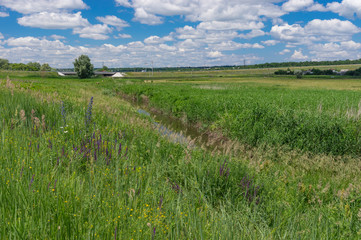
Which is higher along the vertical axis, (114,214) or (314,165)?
(114,214)

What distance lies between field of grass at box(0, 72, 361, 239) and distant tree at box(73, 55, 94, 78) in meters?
94.1

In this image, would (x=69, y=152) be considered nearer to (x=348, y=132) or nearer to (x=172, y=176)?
(x=172, y=176)

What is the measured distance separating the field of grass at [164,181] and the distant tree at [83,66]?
9405 cm

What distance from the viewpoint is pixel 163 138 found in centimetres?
802

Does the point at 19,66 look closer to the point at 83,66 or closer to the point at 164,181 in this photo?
the point at 83,66

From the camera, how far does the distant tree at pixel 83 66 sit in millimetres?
97806

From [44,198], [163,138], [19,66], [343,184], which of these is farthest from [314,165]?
[19,66]

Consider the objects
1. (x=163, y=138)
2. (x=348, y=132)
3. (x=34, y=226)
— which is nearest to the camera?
(x=34, y=226)

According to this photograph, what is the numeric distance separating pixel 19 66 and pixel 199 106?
7473 inches

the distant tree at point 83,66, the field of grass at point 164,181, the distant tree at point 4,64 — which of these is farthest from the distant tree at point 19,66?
the field of grass at point 164,181

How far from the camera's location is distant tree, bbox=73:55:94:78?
9781 cm

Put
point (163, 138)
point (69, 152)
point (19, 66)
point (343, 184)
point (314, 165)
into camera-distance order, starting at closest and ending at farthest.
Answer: point (69, 152) < point (343, 184) < point (163, 138) < point (314, 165) < point (19, 66)

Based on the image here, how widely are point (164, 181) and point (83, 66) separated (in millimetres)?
102397

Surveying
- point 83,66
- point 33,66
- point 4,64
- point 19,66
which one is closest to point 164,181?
point 83,66
